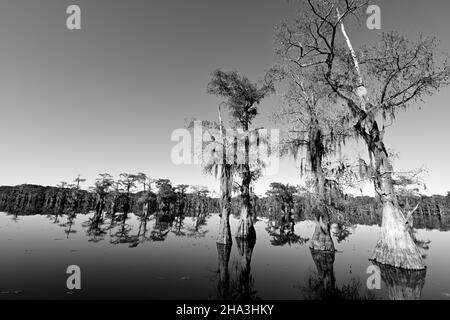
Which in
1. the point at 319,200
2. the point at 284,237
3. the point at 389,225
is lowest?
the point at 284,237

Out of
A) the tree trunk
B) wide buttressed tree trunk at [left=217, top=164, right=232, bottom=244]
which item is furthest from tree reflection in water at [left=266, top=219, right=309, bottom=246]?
wide buttressed tree trunk at [left=217, top=164, right=232, bottom=244]

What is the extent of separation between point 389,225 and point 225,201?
11799 millimetres

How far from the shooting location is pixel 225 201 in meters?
19.2

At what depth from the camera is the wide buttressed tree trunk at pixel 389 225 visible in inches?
461

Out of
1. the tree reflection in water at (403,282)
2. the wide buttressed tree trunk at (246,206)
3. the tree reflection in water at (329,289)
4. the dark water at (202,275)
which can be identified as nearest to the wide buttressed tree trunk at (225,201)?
the wide buttressed tree trunk at (246,206)

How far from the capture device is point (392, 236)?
12375 mm

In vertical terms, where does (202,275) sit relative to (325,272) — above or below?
above

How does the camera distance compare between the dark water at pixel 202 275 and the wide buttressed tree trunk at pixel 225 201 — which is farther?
the wide buttressed tree trunk at pixel 225 201

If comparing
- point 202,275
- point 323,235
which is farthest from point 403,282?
point 202,275

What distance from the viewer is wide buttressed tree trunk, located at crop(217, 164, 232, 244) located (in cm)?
1911

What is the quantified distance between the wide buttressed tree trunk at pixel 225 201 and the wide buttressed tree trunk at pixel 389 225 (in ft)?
36.0

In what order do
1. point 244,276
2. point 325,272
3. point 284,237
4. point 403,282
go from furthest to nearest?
1. point 284,237
2. point 325,272
3. point 244,276
4. point 403,282

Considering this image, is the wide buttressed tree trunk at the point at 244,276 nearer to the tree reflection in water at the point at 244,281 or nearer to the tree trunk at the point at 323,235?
the tree reflection in water at the point at 244,281

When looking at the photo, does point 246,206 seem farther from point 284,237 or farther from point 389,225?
point 389,225
